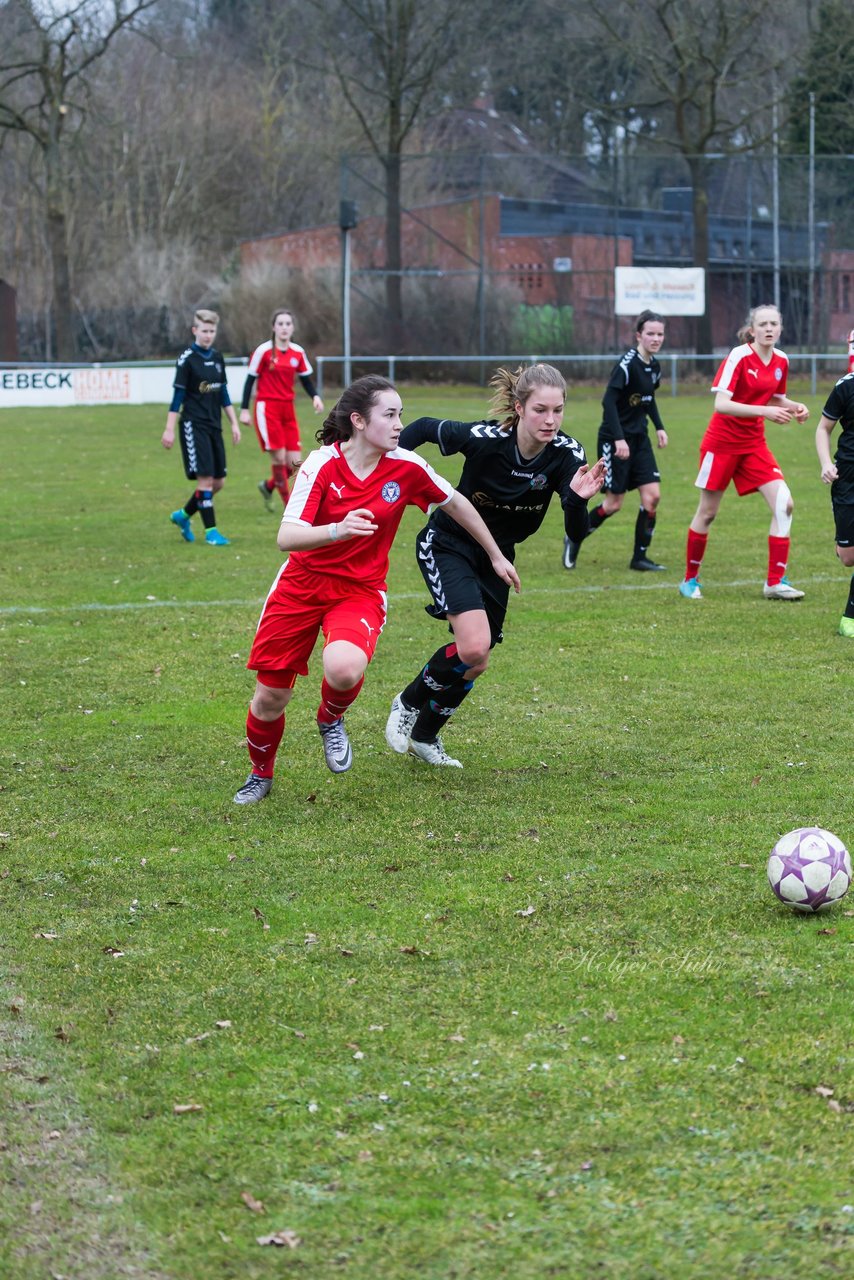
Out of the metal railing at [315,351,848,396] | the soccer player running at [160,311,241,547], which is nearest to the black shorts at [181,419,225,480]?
the soccer player running at [160,311,241,547]

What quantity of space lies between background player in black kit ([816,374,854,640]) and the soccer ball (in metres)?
4.42

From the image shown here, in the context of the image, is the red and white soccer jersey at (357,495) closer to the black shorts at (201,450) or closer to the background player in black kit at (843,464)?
the background player in black kit at (843,464)

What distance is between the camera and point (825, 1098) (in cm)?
349

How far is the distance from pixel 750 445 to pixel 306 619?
18.3 feet

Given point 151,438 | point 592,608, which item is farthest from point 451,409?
point 592,608

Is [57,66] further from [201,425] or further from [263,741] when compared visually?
[263,741]

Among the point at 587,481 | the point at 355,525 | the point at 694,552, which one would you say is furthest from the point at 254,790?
the point at 694,552

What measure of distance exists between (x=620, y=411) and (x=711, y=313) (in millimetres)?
22613

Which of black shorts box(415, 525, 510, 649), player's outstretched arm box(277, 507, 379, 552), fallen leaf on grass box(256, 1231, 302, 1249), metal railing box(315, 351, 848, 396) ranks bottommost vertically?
fallen leaf on grass box(256, 1231, 302, 1249)

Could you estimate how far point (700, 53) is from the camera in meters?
36.8

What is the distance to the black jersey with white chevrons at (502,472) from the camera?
6.21 metres

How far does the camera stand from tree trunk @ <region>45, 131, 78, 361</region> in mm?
41906

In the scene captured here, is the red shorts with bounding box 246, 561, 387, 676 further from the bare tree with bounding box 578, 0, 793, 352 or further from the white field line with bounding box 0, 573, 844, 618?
the bare tree with bounding box 578, 0, 793, 352

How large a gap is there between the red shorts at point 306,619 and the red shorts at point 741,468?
206 inches
